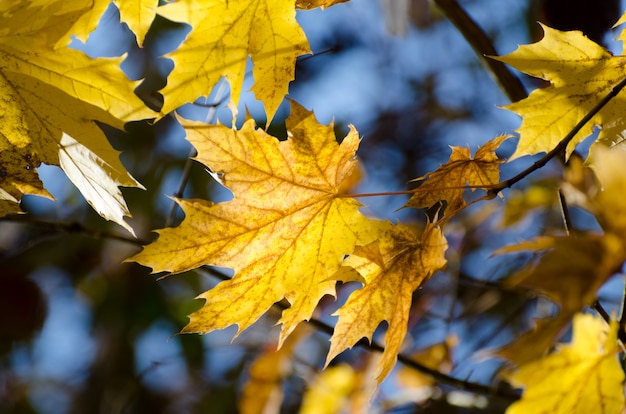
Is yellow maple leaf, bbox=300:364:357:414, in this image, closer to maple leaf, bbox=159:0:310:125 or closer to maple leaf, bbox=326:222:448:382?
maple leaf, bbox=326:222:448:382

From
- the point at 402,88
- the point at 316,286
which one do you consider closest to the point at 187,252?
the point at 316,286

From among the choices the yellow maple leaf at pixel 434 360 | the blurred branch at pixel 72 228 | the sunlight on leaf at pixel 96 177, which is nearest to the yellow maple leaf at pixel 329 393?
the yellow maple leaf at pixel 434 360

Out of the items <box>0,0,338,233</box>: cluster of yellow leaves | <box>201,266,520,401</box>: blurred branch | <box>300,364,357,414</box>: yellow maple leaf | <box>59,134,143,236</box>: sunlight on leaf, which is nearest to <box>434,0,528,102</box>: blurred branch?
<box>0,0,338,233</box>: cluster of yellow leaves

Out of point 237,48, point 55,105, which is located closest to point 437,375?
point 237,48

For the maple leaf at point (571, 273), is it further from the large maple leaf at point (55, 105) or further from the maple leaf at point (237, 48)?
the large maple leaf at point (55, 105)

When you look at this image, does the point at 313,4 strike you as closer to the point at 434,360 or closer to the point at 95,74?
the point at 95,74

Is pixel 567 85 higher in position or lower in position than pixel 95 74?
lower
